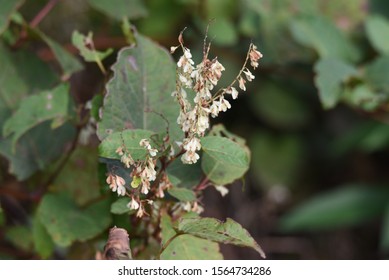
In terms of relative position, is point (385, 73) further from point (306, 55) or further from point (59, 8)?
point (59, 8)

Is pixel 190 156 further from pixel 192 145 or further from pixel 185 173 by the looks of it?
pixel 185 173

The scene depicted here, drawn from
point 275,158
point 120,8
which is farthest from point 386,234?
point 120,8

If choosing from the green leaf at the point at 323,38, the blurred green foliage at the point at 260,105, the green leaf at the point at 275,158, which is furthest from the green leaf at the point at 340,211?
the green leaf at the point at 323,38

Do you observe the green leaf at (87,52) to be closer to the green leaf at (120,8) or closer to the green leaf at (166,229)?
the green leaf at (166,229)

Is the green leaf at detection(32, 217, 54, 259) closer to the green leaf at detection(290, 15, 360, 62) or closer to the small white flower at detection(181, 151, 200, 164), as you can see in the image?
the small white flower at detection(181, 151, 200, 164)

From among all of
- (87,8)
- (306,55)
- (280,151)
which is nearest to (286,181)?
(280,151)

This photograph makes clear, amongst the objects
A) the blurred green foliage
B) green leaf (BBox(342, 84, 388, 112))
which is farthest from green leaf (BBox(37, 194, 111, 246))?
green leaf (BBox(342, 84, 388, 112))
